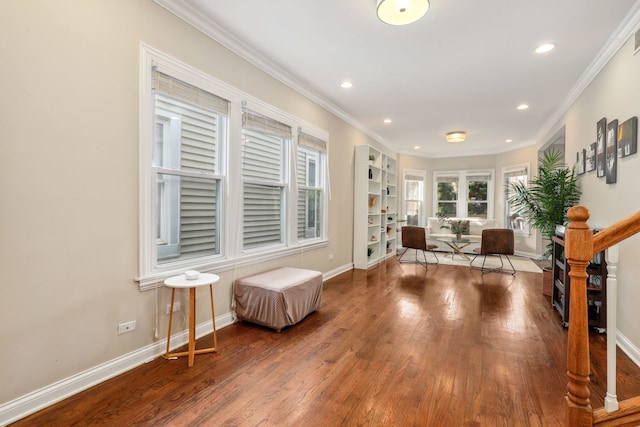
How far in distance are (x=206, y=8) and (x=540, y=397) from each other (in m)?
3.71

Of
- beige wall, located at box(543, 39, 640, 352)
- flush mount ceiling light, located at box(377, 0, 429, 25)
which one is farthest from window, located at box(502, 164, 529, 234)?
flush mount ceiling light, located at box(377, 0, 429, 25)

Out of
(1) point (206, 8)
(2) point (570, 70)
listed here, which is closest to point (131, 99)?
(1) point (206, 8)

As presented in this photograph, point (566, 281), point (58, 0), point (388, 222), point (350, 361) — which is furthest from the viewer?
point (388, 222)

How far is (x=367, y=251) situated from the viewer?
587 centimetres

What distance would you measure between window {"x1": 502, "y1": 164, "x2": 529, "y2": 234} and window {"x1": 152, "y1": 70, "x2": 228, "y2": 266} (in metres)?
7.05

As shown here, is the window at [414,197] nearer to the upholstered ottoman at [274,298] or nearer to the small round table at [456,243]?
the small round table at [456,243]

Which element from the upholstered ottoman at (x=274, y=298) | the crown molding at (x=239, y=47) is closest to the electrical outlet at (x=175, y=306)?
the upholstered ottoman at (x=274, y=298)

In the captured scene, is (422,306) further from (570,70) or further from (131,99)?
(131,99)

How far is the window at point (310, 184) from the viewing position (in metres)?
4.29

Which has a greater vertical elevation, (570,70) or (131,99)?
(570,70)

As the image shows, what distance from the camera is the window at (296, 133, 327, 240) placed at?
169 inches

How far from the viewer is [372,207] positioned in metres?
6.20

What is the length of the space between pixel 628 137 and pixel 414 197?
→ 253 inches

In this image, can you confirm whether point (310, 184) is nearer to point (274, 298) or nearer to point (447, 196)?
point (274, 298)
